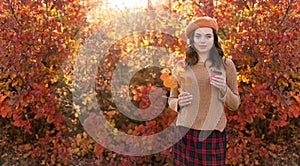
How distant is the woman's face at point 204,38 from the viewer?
1.82m

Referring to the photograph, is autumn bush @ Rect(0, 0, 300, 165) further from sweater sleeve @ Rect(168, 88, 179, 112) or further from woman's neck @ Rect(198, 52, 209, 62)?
woman's neck @ Rect(198, 52, 209, 62)

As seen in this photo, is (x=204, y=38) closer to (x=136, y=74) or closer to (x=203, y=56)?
(x=203, y=56)

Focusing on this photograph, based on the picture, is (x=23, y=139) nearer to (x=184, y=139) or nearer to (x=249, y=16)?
(x=184, y=139)

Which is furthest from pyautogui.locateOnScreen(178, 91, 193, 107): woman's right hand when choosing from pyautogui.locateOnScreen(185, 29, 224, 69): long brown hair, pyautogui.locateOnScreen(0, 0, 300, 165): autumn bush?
pyautogui.locateOnScreen(0, 0, 300, 165): autumn bush

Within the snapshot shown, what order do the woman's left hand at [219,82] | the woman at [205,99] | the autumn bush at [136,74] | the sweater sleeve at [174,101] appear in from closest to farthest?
the woman's left hand at [219,82]
the woman at [205,99]
the sweater sleeve at [174,101]
the autumn bush at [136,74]

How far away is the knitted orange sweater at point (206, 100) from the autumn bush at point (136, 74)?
88 centimetres

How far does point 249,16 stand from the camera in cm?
281

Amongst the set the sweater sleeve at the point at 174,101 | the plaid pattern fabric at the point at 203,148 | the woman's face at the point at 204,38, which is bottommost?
the plaid pattern fabric at the point at 203,148

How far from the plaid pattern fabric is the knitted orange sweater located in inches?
2.2

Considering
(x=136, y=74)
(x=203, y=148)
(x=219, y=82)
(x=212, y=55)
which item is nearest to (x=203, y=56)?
(x=212, y=55)

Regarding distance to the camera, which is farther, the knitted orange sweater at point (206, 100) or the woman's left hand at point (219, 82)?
the knitted orange sweater at point (206, 100)

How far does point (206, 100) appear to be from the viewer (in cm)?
186

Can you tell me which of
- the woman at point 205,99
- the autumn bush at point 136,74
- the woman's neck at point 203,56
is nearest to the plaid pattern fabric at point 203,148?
the woman at point 205,99

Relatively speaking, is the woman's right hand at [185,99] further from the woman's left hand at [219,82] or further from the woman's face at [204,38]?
the woman's face at [204,38]
